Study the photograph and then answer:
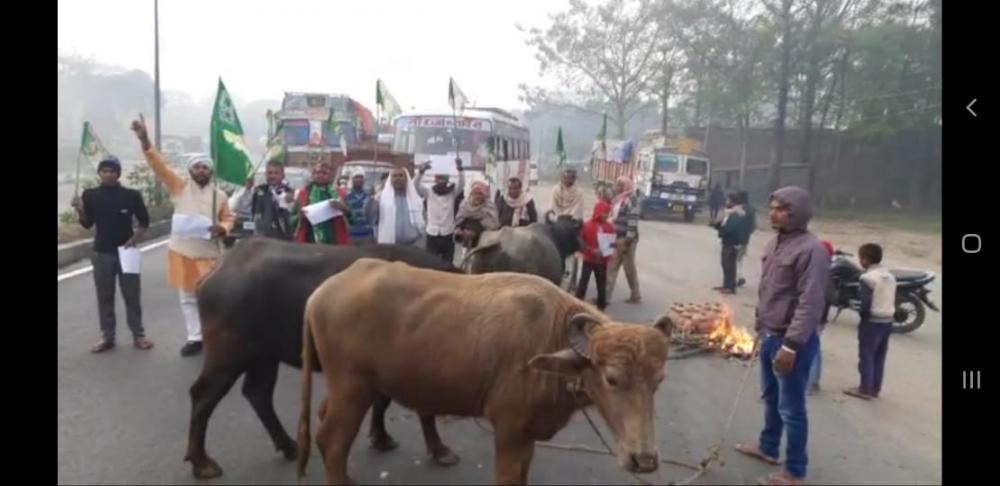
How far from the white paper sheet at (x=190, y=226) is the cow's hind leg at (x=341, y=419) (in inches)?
126

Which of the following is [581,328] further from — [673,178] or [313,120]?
[673,178]

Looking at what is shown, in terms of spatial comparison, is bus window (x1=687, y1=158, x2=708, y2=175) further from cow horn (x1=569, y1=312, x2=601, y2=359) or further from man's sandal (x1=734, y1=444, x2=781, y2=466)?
cow horn (x1=569, y1=312, x2=601, y2=359)

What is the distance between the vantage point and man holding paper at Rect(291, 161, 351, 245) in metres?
6.61

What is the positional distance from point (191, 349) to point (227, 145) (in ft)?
6.36

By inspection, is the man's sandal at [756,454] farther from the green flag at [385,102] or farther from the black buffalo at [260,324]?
the green flag at [385,102]

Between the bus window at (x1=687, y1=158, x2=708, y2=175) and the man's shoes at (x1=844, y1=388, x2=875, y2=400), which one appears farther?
the bus window at (x1=687, y1=158, x2=708, y2=175)

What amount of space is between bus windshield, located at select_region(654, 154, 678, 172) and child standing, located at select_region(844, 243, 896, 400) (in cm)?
1929

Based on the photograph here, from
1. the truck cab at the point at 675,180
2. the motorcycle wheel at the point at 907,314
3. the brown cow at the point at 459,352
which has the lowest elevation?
the motorcycle wheel at the point at 907,314

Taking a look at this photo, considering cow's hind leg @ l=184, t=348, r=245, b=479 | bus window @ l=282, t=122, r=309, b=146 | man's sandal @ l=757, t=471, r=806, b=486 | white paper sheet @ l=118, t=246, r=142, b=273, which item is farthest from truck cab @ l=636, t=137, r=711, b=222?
cow's hind leg @ l=184, t=348, r=245, b=479

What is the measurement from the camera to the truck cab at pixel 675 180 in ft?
78.3

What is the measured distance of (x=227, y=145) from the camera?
21.3ft

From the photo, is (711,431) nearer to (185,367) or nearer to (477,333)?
(477,333)
